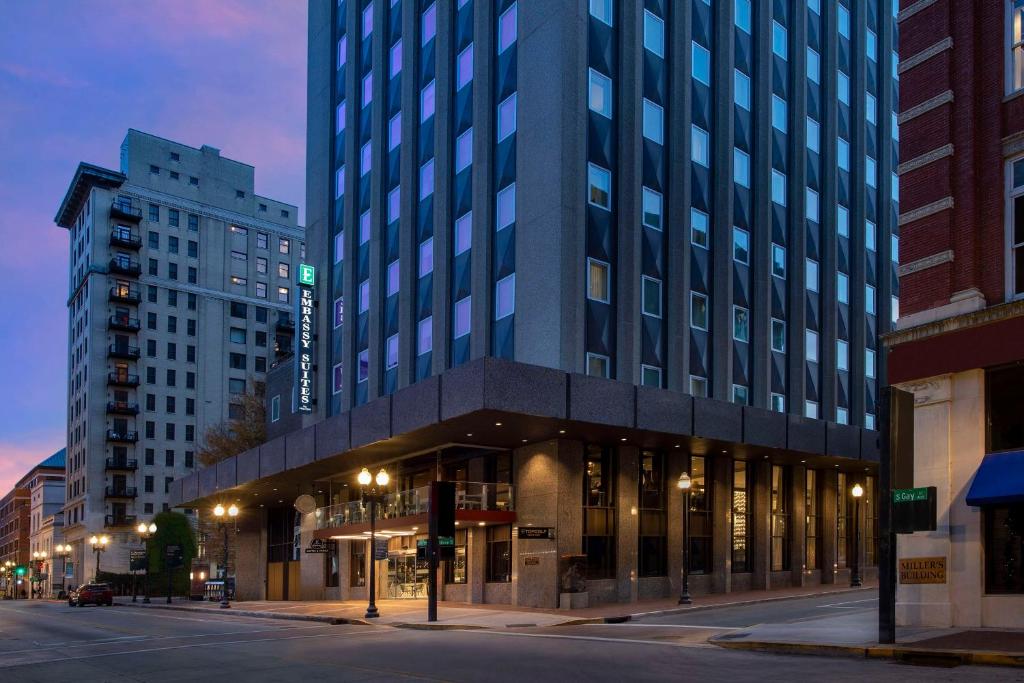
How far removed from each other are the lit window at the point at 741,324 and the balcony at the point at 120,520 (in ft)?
277

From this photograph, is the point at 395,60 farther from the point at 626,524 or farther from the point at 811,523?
the point at 811,523

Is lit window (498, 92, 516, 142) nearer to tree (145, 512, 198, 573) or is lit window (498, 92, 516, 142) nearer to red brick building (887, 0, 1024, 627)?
red brick building (887, 0, 1024, 627)

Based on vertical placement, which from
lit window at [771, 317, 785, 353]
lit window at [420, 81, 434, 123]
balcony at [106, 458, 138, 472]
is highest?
lit window at [420, 81, 434, 123]

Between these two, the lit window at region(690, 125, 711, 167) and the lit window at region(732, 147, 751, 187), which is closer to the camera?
the lit window at region(690, 125, 711, 167)

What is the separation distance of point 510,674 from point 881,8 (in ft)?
171

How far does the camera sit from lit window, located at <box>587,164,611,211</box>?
38156 mm

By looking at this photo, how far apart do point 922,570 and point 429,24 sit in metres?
35.3

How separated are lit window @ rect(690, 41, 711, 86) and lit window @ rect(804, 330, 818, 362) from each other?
513 inches

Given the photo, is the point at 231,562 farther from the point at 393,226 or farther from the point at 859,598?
the point at 859,598

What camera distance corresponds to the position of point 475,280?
1602 inches

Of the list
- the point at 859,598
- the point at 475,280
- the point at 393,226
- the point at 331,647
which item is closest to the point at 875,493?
the point at 859,598

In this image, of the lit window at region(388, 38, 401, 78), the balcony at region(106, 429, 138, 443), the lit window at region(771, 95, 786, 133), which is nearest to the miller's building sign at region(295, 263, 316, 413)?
the lit window at region(388, 38, 401, 78)

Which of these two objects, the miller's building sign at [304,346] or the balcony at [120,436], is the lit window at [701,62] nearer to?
the miller's building sign at [304,346]

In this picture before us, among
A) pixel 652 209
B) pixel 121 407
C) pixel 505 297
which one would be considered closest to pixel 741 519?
pixel 652 209
